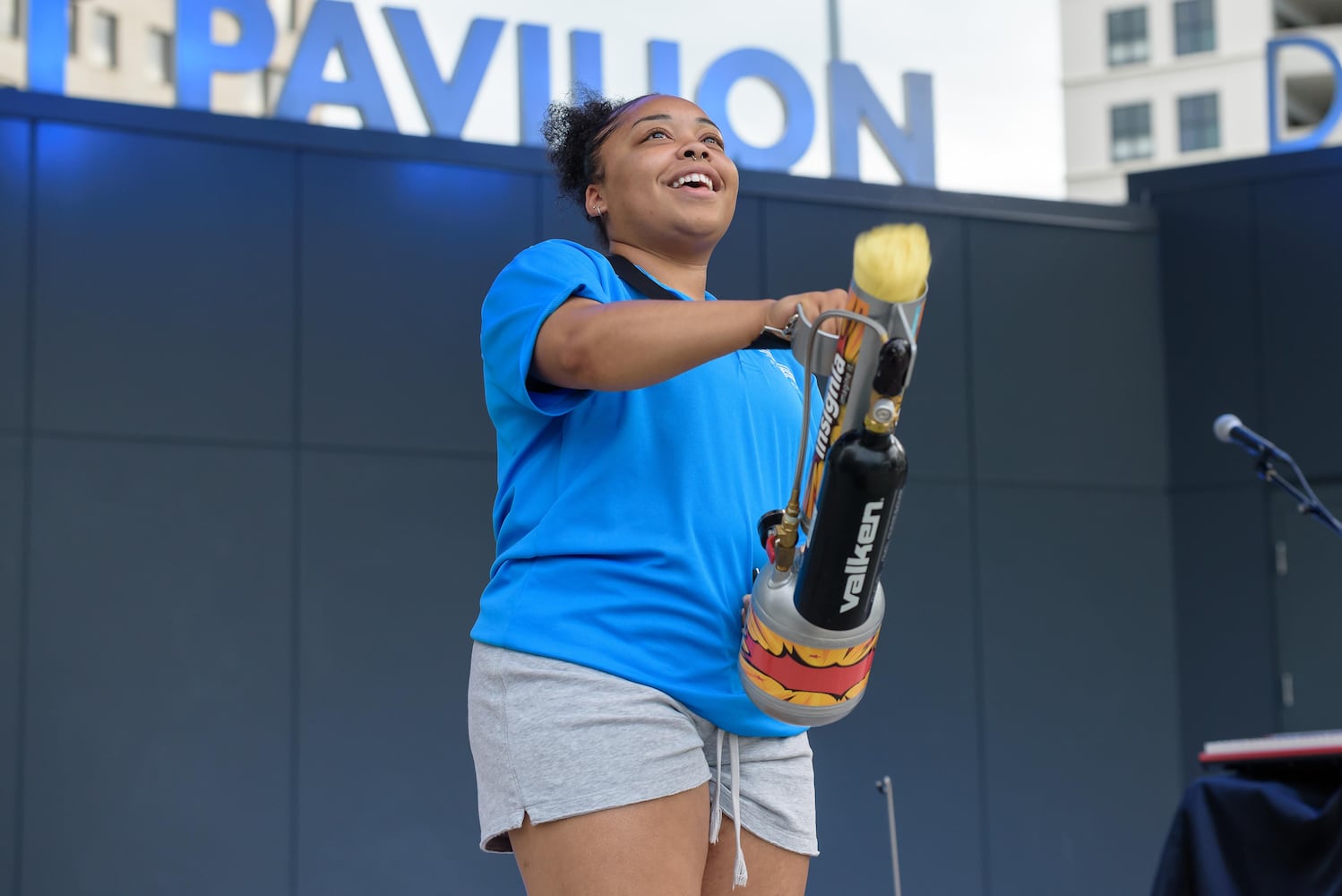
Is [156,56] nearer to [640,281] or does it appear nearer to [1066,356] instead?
[1066,356]

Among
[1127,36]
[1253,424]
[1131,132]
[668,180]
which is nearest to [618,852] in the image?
[668,180]

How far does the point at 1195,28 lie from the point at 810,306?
33.2 metres

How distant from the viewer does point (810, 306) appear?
1.16 metres

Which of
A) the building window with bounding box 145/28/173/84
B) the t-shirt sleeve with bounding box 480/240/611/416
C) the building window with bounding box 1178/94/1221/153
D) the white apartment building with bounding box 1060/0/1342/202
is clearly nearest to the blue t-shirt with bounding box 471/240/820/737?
the t-shirt sleeve with bounding box 480/240/611/416

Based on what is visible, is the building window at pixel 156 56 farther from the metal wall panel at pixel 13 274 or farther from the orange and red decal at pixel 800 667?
the orange and red decal at pixel 800 667

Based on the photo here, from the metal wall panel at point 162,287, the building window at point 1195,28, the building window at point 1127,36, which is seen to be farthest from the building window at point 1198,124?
the metal wall panel at point 162,287

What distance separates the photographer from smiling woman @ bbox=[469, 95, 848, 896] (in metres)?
1.33

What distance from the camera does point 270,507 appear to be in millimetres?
4996

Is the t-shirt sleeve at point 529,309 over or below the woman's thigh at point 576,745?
over

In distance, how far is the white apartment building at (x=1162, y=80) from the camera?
3056 cm

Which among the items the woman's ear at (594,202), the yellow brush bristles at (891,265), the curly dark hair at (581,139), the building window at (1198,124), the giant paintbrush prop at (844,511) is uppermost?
the building window at (1198,124)

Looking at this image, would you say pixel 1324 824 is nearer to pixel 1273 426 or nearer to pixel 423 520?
pixel 423 520

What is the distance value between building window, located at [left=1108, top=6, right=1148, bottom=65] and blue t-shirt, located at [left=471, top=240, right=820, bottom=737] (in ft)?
108

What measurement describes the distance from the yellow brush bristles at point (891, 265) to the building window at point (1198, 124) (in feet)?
107
